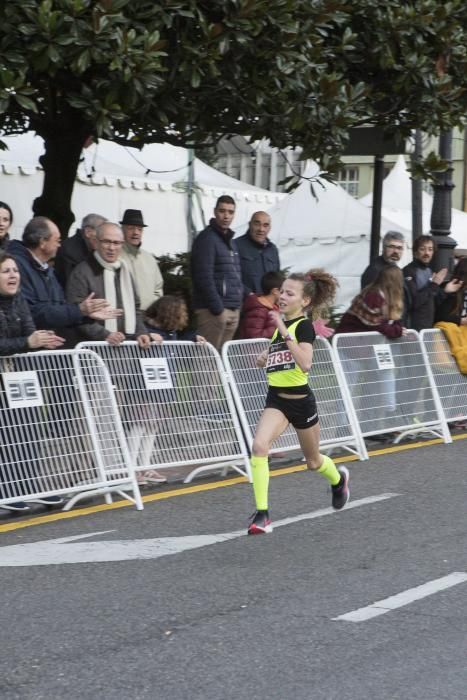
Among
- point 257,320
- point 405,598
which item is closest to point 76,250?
point 257,320

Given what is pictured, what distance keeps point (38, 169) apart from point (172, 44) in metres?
6.52

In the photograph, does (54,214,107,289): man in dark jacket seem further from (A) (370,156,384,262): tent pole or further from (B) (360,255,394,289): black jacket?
(A) (370,156,384,262): tent pole

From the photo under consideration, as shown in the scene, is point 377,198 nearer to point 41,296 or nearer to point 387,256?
point 387,256

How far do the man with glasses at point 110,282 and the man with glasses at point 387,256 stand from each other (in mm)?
3733

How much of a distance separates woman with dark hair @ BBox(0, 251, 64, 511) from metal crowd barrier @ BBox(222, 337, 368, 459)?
2.17m

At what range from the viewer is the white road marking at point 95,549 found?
7398 mm

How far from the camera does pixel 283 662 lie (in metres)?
5.41

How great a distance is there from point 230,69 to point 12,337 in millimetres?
3999

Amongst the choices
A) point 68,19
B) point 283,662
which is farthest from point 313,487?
point 283,662

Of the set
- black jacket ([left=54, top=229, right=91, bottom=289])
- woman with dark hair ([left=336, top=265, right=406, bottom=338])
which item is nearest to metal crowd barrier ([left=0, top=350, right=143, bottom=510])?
black jacket ([left=54, top=229, right=91, bottom=289])

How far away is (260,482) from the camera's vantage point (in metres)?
8.16

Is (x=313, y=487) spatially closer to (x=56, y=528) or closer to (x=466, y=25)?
(x=56, y=528)

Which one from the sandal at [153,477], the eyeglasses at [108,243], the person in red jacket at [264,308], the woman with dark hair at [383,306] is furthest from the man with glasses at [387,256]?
the sandal at [153,477]

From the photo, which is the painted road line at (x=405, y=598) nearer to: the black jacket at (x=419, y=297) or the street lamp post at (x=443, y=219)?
the black jacket at (x=419, y=297)
